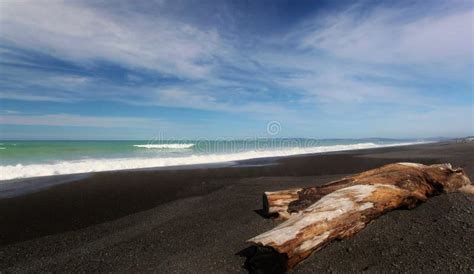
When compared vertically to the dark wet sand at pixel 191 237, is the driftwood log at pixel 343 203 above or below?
above

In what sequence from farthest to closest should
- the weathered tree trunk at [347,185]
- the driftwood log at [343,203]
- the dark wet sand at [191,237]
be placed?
the weathered tree trunk at [347,185], the dark wet sand at [191,237], the driftwood log at [343,203]

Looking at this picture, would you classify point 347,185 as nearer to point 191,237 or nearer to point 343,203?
point 343,203

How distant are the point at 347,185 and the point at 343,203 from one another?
1017 mm

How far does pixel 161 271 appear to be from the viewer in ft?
12.9

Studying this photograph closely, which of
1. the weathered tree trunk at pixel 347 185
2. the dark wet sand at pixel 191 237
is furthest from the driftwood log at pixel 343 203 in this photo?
the dark wet sand at pixel 191 237

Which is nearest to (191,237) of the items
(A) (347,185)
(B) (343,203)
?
(B) (343,203)

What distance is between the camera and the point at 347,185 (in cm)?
539

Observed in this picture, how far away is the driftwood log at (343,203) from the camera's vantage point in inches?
145

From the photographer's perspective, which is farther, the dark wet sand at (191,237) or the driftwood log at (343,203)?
the dark wet sand at (191,237)

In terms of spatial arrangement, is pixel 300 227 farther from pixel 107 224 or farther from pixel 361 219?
pixel 107 224

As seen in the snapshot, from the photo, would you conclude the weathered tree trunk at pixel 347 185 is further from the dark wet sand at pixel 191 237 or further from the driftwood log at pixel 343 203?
the dark wet sand at pixel 191 237

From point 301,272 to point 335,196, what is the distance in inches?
60.7

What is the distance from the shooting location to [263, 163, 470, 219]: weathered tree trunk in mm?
5316

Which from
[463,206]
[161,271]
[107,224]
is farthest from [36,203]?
[463,206]
